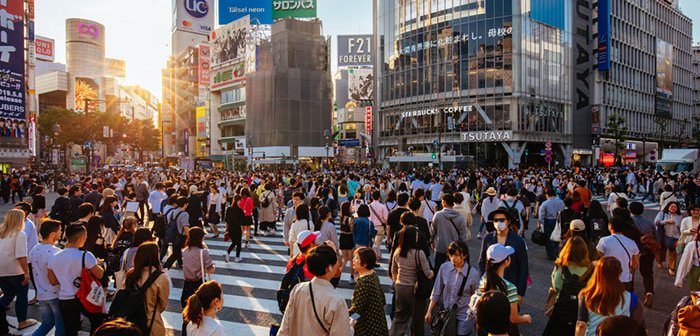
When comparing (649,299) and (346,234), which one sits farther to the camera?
(346,234)

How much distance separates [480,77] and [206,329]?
52.1 meters

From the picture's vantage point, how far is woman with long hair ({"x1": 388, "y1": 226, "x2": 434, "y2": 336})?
16.9ft


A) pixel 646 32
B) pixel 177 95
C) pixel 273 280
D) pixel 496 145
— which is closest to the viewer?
pixel 273 280

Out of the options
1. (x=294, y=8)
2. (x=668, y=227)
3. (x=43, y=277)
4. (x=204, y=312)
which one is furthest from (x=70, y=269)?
(x=294, y=8)

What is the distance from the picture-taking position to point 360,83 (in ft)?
357

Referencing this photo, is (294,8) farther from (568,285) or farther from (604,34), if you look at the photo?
(568,285)

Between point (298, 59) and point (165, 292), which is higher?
point (298, 59)

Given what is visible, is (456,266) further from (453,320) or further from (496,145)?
(496,145)

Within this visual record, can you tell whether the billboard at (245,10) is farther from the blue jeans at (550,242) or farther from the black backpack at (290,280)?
the black backpack at (290,280)

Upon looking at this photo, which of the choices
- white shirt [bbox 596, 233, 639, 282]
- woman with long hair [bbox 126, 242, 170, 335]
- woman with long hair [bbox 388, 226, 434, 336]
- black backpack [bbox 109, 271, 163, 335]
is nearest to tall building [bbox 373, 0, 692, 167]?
white shirt [bbox 596, 233, 639, 282]

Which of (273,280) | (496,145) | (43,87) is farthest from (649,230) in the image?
(43,87)

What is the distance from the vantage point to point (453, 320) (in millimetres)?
4391

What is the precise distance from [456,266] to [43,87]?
148759 mm

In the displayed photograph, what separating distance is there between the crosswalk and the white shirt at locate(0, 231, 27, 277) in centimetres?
114
